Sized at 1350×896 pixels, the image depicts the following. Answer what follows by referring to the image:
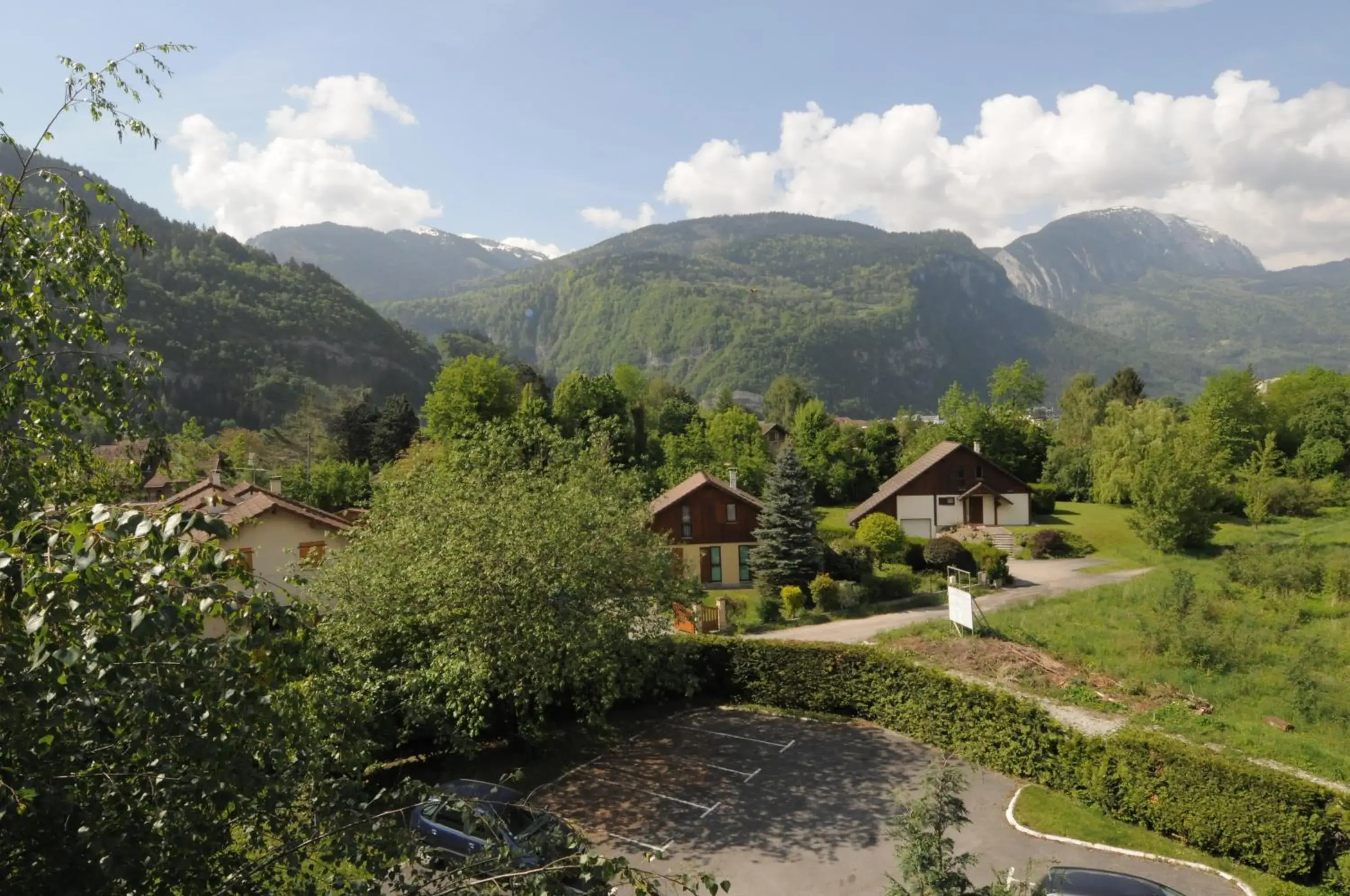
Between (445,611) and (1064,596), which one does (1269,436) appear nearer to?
(1064,596)

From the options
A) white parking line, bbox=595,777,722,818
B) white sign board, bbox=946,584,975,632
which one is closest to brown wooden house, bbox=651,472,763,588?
white sign board, bbox=946,584,975,632

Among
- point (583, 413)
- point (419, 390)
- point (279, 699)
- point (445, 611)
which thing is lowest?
point (445, 611)

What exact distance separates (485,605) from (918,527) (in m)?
37.8

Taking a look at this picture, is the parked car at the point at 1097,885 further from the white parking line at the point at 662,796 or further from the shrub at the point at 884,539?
the shrub at the point at 884,539

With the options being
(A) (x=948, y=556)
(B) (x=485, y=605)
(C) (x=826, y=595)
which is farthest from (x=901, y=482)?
(B) (x=485, y=605)

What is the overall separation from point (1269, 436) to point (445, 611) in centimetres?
5989

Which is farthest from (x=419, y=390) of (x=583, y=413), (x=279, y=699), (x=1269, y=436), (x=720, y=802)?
(x=279, y=699)

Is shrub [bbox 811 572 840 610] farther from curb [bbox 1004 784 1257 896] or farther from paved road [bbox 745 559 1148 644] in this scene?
curb [bbox 1004 784 1257 896]

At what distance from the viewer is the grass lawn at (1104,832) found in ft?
44.9

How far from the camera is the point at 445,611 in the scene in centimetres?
1819

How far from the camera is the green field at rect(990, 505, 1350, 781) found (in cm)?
1714

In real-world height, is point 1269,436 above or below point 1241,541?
above

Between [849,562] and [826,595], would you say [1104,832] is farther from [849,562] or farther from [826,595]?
[849,562]

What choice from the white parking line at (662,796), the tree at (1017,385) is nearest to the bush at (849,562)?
the white parking line at (662,796)
